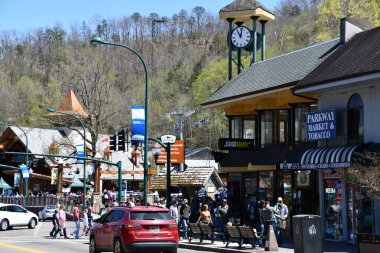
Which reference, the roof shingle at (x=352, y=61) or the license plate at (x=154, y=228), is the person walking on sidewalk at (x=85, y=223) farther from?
the license plate at (x=154, y=228)

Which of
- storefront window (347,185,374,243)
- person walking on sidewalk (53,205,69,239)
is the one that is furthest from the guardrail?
storefront window (347,185,374,243)

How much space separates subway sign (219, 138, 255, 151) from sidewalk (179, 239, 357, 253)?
17.9 ft

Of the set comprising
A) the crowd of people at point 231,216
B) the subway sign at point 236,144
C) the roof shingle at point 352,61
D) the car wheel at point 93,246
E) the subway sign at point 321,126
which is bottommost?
the car wheel at point 93,246

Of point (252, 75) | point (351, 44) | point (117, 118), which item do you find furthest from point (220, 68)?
point (351, 44)

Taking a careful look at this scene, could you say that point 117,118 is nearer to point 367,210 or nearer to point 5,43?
point 367,210

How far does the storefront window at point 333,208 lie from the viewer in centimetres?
2842

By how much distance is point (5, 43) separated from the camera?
193 m

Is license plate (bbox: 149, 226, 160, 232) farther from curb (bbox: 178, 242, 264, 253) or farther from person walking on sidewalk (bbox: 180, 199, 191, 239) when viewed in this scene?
person walking on sidewalk (bbox: 180, 199, 191, 239)

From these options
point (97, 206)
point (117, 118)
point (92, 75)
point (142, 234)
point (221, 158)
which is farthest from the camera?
point (117, 118)

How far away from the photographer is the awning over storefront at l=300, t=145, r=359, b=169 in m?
25.8

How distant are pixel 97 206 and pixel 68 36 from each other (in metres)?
148

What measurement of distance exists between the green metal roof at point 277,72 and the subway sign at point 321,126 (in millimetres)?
2694

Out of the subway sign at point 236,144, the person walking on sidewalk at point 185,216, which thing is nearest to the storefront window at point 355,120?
the subway sign at point 236,144

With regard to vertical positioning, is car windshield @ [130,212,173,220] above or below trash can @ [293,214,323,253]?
above
